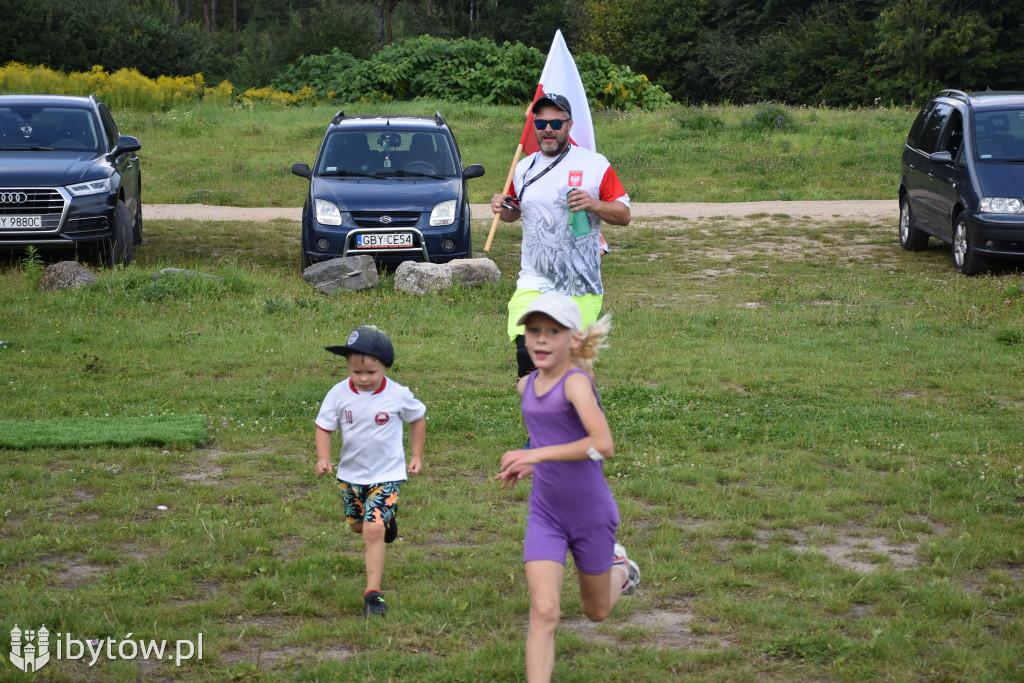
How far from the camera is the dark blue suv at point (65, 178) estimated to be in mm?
12359

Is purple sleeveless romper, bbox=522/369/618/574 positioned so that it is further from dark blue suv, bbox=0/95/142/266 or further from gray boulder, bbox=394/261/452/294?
dark blue suv, bbox=0/95/142/266

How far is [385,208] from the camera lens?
→ 1263 cm

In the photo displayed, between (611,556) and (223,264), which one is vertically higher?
(611,556)

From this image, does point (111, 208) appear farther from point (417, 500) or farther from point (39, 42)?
point (39, 42)

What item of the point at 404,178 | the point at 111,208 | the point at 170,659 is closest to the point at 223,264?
the point at 111,208

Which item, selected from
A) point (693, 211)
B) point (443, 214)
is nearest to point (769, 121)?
point (693, 211)

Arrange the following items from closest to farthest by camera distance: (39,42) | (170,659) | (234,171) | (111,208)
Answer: (170,659) → (111,208) → (234,171) → (39,42)


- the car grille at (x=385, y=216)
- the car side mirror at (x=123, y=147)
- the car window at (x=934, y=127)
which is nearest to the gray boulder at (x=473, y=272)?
the car grille at (x=385, y=216)

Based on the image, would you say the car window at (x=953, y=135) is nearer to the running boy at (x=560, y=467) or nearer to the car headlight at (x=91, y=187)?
the car headlight at (x=91, y=187)

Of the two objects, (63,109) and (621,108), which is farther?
(621,108)

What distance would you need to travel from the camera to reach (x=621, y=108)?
103 ft

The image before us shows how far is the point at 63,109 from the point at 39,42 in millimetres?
33412

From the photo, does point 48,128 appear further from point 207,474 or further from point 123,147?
point 207,474

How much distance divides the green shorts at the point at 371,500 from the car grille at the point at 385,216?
815cm
